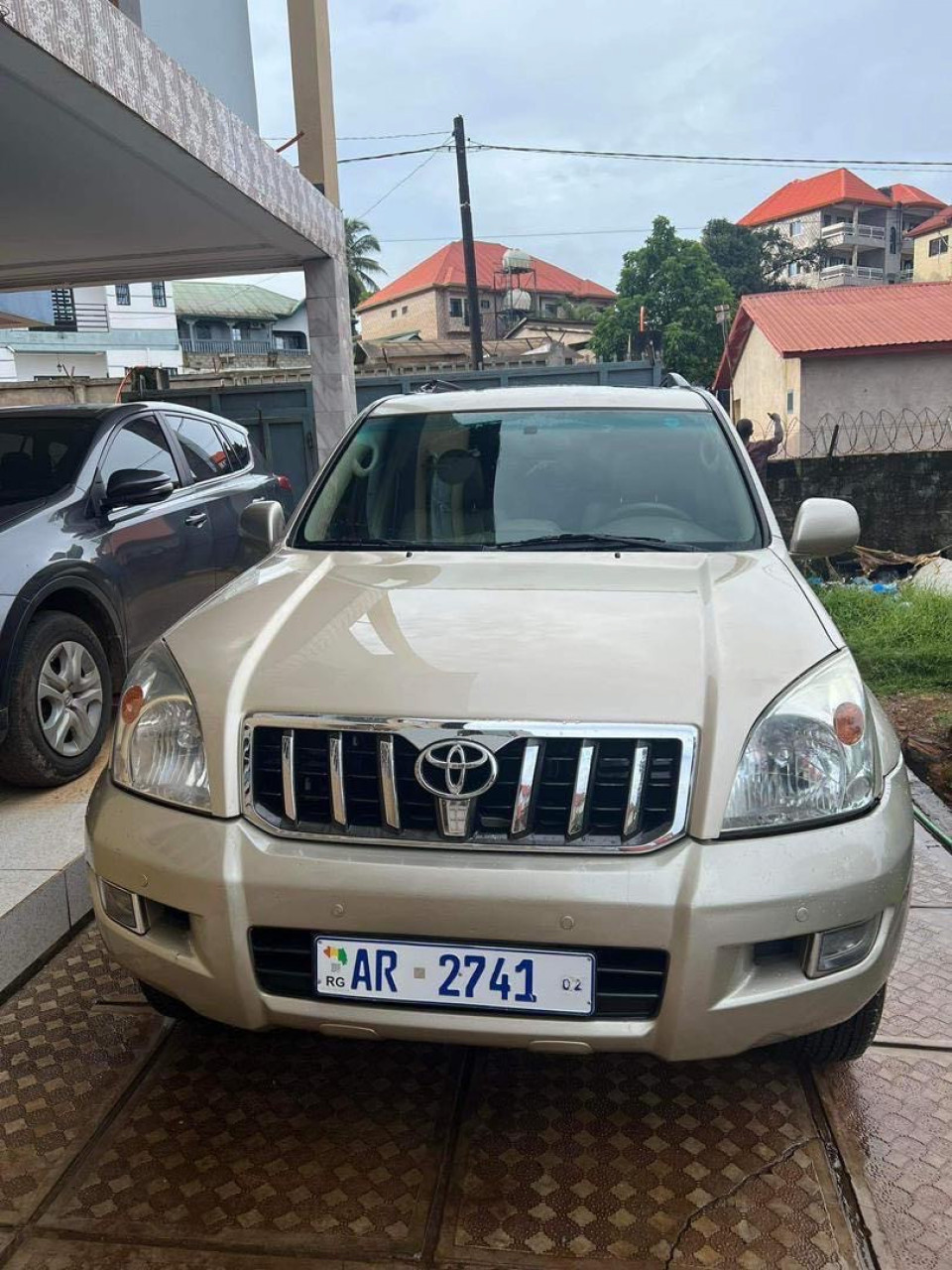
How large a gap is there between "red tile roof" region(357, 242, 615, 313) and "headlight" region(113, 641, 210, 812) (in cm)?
6595

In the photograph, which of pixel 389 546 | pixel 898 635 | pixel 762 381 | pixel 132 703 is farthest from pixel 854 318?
pixel 132 703

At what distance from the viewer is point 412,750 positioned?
6.32 ft

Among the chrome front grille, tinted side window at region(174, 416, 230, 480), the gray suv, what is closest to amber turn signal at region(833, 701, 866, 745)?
the chrome front grille

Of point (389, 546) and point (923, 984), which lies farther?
point (389, 546)

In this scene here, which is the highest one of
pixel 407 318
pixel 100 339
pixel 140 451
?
pixel 407 318

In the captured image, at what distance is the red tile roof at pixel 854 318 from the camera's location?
2178cm

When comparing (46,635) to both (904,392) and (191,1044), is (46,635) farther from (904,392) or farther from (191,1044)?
(904,392)

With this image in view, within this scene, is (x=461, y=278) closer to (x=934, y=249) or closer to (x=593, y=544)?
(x=934, y=249)

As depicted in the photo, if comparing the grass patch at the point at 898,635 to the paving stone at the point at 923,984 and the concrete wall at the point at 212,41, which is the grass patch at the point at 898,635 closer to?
the paving stone at the point at 923,984

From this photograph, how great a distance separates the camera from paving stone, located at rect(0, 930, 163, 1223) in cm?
212

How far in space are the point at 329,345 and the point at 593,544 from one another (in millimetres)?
7391

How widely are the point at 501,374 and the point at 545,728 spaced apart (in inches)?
485

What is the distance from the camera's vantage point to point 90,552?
4.06 meters

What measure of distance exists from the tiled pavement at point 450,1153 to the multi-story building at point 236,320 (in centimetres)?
5216
